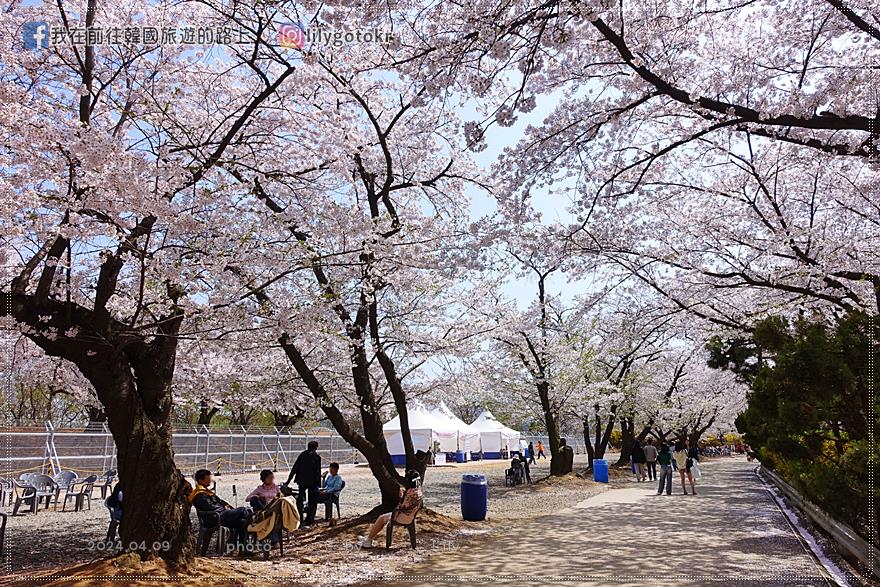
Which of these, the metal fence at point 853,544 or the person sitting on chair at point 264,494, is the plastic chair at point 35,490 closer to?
the person sitting on chair at point 264,494

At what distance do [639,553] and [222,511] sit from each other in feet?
19.0

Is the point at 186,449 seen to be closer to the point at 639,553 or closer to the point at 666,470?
the point at 666,470

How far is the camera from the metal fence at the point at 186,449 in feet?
60.4

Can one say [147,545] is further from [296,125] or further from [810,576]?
[810,576]

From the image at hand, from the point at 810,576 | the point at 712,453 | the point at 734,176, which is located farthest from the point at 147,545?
the point at 712,453

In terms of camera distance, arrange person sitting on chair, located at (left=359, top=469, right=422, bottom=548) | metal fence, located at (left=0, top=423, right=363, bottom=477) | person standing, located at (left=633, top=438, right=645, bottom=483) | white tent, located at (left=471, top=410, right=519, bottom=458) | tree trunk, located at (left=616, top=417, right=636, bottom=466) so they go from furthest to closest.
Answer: white tent, located at (left=471, top=410, right=519, bottom=458) → tree trunk, located at (left=616, top=417, right=636, bottom=466) → person standing, located at (left=633, top=438, right=645, bottom=483) → metal fence, located at (left=0, top=423, right=363, bottom=477) → person sitting on chair, located at (left=359, top=469, right=422, bottom=548)

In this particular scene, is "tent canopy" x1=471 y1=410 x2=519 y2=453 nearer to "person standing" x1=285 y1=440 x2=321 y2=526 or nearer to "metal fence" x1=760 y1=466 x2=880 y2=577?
"person standing" x1=285 y1=440 x2=321 y2=526

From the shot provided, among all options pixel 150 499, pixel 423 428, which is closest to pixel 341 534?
pixel 150 499

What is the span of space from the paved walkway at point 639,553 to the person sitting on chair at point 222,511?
258 cm

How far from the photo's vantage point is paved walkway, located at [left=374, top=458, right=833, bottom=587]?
6.77 meters

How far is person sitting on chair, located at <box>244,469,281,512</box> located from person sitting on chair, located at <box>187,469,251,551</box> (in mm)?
633

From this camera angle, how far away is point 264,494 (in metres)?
9.42

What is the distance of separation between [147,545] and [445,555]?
3.87 m

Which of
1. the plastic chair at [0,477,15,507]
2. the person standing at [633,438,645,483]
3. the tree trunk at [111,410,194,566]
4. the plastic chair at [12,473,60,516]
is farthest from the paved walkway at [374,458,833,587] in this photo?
the plastic chair at [0,477,15,507]
